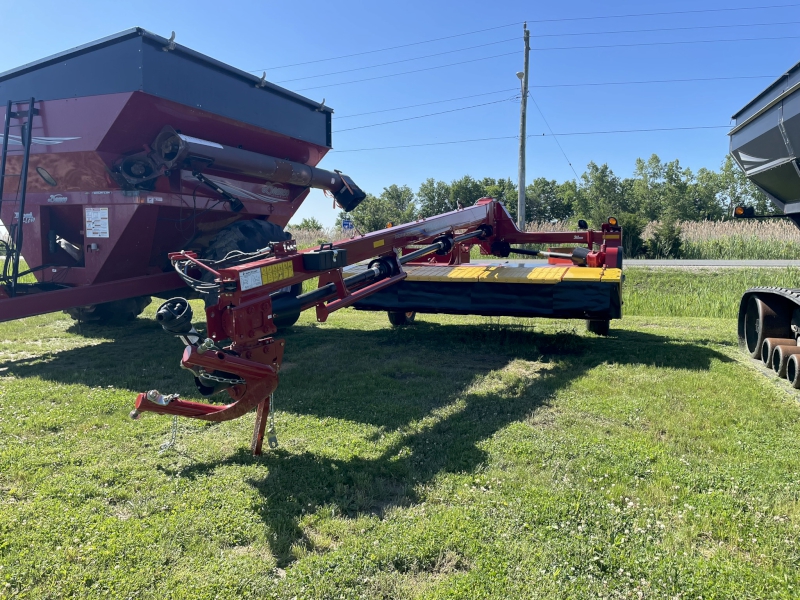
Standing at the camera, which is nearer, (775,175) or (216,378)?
(216,378)

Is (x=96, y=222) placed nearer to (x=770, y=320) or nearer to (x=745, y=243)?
(x=770, y=320)

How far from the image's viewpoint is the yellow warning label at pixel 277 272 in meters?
3.35

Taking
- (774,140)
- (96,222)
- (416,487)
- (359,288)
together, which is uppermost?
(774,140)

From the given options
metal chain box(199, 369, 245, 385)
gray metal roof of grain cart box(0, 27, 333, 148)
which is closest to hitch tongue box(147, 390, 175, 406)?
metal chain box(199, 369, 245, 385)

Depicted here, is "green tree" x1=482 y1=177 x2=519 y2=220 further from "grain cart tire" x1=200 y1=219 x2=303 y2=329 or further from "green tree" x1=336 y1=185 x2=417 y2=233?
"grain cart tire" x1=200 y1=219 x2=303 y2=329

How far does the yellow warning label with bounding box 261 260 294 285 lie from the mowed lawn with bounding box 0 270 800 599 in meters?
1.07

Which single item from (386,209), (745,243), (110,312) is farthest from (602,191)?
(110,312)

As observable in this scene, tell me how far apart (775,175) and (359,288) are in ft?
12.8

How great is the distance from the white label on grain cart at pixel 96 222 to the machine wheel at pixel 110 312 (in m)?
2.33

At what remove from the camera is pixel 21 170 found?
615cm

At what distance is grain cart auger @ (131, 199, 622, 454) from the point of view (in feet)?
10.3

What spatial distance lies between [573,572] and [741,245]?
2090cm

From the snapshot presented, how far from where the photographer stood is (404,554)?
2430 millimetres

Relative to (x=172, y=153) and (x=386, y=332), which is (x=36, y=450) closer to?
(x=172, y=153)
